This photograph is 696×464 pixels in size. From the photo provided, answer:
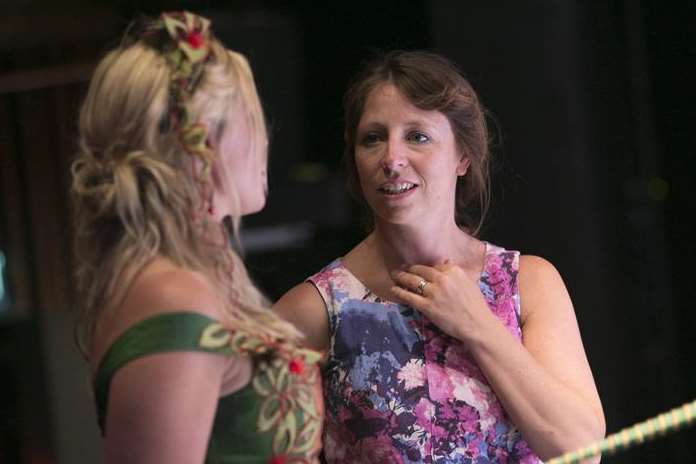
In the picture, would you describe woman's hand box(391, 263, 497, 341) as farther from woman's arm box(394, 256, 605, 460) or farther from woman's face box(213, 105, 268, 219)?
woman's face box(213, 105, 268, 219)

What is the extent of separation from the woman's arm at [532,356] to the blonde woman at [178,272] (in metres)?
0.45

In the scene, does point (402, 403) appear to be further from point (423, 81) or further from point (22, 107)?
point (22, 107)

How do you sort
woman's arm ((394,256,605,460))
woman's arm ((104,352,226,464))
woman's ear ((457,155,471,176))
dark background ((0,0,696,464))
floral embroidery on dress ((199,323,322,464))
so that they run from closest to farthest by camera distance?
woman's arm ((104,352,226,464)) < floral embroidery on dress ((199,323,322,464)) < woman's arm ((394,256,605,460)) < woman's ear ((457,155,471,176)) < dark background ((0,0,696,464))

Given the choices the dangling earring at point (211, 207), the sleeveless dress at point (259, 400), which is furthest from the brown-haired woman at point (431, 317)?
the dangling earring at point (211, 207)

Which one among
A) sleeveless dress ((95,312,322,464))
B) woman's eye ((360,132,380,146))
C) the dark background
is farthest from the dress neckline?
the dark background

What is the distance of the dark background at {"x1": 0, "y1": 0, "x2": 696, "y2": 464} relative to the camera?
10.3ft

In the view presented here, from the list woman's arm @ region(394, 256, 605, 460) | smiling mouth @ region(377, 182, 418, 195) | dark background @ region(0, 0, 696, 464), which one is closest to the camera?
woman's arm @ region(394, 256, 605, 460)

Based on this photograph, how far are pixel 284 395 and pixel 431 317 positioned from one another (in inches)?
20.1

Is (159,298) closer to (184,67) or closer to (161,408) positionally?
(161,408)

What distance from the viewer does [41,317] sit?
3559 millimetres

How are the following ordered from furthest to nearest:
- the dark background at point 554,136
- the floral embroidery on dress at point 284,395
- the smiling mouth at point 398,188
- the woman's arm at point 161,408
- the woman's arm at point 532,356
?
the dark background at point 554,136 < the smiling mouth at point 398,188 < the woman's arm at point 532,356 < the floral embroidery on dress at point 284,395 < the woman's arm at point 161,408

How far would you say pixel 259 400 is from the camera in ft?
5.10

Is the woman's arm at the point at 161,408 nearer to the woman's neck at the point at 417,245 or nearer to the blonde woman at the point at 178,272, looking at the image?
the blonde woman at the point at 178,272

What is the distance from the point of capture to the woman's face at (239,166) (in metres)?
1.58
